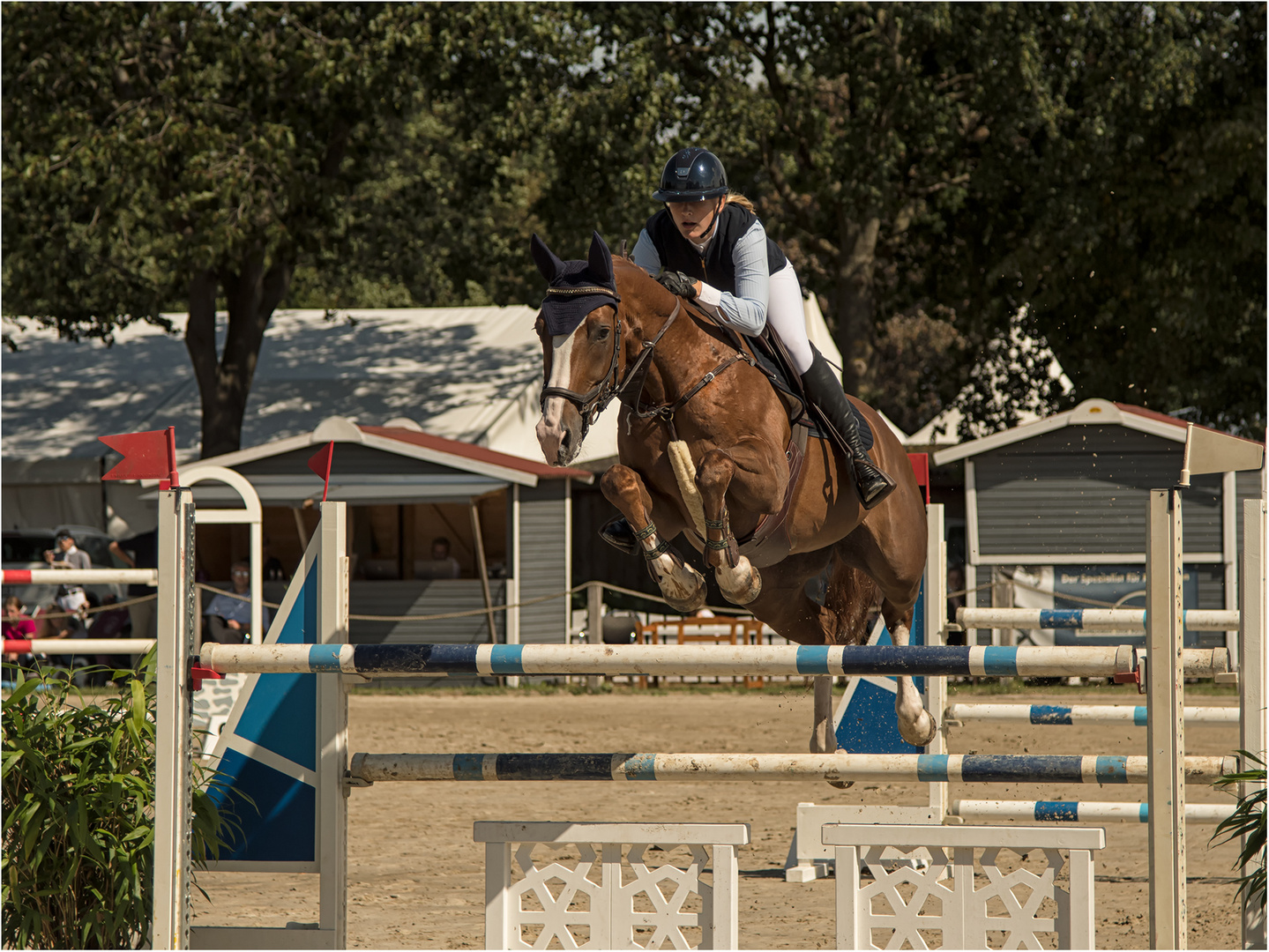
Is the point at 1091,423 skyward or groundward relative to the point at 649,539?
skyward

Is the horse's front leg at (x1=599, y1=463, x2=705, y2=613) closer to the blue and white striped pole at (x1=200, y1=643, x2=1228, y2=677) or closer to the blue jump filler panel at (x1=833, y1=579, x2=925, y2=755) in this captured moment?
the blue and white striped pole at (x1=200, y1=643, x2=1228, y2=677)

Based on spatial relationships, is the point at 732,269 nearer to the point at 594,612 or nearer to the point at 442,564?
the point at 594,612

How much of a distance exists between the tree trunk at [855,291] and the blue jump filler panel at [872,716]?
491 inches

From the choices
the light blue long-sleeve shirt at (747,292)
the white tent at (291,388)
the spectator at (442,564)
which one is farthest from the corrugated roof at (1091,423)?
the light blue long-sleeve shirt at (747,292)

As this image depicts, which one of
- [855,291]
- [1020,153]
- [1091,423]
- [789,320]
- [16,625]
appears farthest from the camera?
[855,291]

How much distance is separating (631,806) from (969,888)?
447 cm

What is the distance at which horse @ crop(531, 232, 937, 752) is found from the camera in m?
3.51

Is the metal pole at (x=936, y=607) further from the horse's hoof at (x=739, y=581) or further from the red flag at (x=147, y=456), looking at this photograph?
the red flag at (x=147, y=456)

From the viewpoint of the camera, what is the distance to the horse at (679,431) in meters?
3.51

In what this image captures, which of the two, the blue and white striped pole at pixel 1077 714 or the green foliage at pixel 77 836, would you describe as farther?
the blue and white striped pole at pixel 1077 714

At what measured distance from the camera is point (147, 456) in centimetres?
336

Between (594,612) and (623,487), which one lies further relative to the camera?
(594,612)

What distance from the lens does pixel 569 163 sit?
49.1 ft

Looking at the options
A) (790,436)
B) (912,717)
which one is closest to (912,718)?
(912,717)
